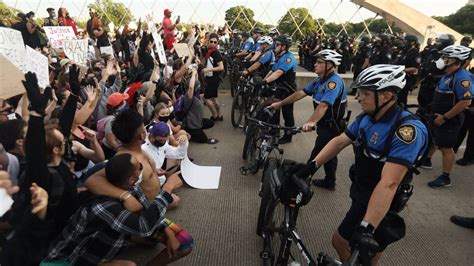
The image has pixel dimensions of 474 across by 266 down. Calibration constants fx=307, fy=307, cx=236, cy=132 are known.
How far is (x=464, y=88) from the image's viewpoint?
12.5 feet

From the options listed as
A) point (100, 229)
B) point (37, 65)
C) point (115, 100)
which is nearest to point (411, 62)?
point (115, 100)

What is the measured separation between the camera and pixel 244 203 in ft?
12.7

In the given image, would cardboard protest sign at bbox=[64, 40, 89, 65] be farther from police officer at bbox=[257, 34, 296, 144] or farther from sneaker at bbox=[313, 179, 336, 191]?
sneaker at bbox=[313, 179, 336, 191]

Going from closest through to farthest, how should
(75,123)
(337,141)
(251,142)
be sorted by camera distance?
(337,141) < (75,123) < (251,142)

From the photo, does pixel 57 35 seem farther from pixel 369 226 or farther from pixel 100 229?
pixel 369 226

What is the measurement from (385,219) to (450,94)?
2.92 meters

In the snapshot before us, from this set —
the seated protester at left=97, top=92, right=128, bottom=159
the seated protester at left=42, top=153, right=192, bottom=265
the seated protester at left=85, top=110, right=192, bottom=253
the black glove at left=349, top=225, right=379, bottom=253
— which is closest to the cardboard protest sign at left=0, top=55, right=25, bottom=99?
the seated protester at left=85, top=110, right=192, bottom=253

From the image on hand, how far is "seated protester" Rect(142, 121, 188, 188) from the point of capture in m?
3.53

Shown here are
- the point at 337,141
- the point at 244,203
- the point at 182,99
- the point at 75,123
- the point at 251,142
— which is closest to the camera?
the point at 337,141

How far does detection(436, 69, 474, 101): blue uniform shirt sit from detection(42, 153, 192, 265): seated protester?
381 cm

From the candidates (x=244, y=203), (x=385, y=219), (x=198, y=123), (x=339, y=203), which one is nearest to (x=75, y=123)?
(x=244, y=203)

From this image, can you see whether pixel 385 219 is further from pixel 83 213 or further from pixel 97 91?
pixel 97 91

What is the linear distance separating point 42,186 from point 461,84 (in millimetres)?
4533

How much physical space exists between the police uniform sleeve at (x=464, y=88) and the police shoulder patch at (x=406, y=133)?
2648 mm
